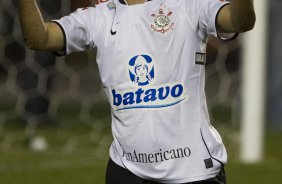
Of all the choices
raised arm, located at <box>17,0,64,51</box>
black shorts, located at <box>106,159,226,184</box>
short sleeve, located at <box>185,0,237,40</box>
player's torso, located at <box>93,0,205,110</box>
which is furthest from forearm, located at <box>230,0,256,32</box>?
raised arm, located at <box>17,0,64,51</box>

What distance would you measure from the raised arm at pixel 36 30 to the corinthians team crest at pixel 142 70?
0.30 m

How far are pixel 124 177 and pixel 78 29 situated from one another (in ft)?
1.80

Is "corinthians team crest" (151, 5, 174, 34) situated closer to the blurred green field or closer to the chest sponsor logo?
the chest sponsor logo

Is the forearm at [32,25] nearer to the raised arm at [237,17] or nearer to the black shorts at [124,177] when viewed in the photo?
the black shorts at [124,177]

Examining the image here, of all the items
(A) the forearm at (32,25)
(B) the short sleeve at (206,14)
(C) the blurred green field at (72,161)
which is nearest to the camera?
(B) the short sleeve at (206,14)

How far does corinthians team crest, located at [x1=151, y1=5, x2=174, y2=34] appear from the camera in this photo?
10.9 feet

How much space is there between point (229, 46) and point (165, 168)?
552cm

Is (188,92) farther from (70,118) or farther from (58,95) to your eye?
(58,95)

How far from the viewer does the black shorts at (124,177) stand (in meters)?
3.37

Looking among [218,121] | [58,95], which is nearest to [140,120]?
[218,121]

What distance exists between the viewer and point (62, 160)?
6.71 meters

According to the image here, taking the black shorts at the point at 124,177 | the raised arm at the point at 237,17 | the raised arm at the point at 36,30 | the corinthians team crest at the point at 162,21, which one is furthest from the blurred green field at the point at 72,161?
the raised arm at the point at 237,17

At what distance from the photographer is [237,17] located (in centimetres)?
305

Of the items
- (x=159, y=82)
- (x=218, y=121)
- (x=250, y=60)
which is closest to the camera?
(x=159, y=82)
